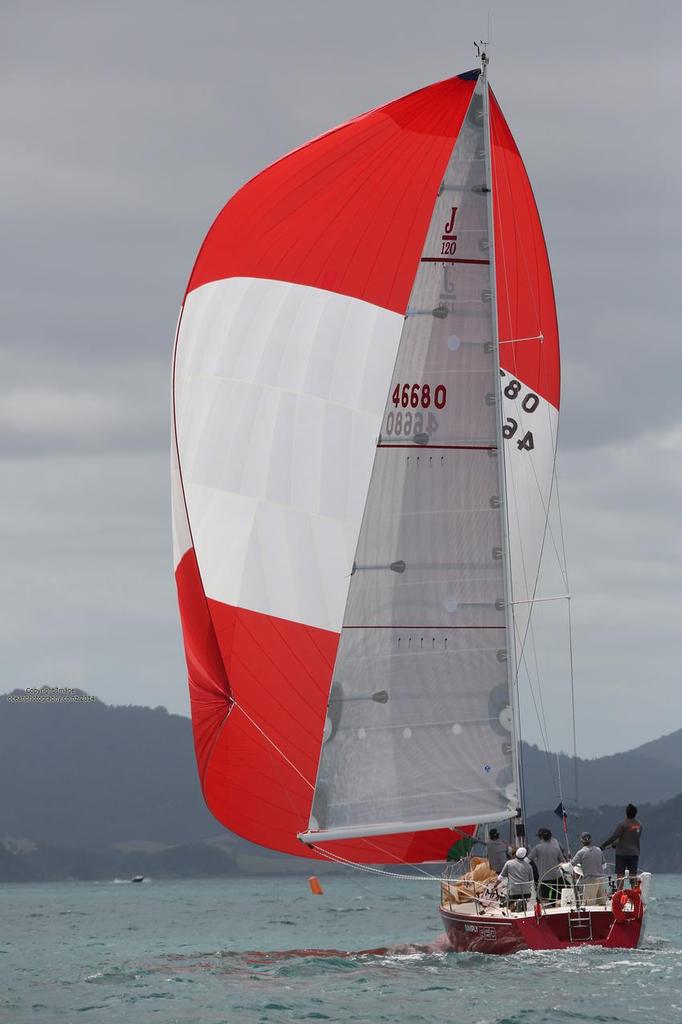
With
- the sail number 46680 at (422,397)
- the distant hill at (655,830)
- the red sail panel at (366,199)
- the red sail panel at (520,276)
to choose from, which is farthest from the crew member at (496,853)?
the distant hill at (655,830)

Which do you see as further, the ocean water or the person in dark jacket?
the person in dark jacket

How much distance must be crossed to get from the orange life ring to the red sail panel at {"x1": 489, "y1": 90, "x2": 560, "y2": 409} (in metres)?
7.39

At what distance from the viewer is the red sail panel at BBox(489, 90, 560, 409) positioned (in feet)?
68.2

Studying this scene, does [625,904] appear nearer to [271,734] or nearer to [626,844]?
[626,844]

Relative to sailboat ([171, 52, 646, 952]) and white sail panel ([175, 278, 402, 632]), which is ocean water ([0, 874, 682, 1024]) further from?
white sail panel ([175, 278, 402, 632])

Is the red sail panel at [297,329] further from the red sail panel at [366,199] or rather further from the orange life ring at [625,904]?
the orange life ring at [625,904]

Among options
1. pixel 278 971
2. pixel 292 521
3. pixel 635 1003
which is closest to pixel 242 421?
pixel 292 521

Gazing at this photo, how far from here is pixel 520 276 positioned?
69.2 feet

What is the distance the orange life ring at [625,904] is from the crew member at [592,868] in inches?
11.7

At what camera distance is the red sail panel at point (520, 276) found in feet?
68.2

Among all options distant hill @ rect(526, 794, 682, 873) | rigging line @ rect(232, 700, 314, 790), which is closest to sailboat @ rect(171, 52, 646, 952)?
rigging line @ rect(232, 700, 314, 790)

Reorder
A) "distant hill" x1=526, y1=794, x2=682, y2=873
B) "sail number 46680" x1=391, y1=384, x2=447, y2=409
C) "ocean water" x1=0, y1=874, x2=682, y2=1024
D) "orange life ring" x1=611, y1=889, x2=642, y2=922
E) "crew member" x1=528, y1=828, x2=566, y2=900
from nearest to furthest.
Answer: "ocean water" x1=0, y1=874, x2=682, y2=1024 → "orange life ring" x1=611, y1=889, x2=642, y2=922 → "crew member" x1=528, y1=828, x2=566, y2=900 → "sail number 46680" x1=391, y1=384, x2=447, y2=409 → "distant hill" x1=526, y1=794, x2=682, y2=873

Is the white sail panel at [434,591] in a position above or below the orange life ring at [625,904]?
above

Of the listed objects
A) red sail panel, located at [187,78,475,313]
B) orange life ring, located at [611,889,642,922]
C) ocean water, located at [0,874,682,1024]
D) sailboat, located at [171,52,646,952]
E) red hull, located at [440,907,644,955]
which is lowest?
ocean water, located at [0,874,682,1024]
